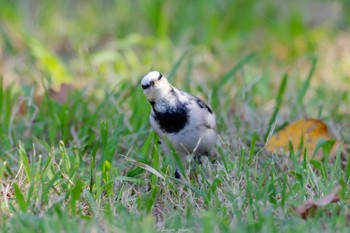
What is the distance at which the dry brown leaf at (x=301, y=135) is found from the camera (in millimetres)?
3371

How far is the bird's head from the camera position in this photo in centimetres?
289

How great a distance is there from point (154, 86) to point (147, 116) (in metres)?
0.77

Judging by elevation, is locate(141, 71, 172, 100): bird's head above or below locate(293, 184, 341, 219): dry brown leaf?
above

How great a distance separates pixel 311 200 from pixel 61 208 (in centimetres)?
87

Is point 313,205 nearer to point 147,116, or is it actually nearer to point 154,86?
point 154,86

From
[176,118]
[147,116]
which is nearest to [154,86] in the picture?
[176,118]

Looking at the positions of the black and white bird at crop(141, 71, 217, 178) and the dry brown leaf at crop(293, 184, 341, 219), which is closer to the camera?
the dry brown leaf at crop(293, 184, 341, 219)

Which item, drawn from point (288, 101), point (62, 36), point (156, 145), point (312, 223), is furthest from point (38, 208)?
point (62, 36)

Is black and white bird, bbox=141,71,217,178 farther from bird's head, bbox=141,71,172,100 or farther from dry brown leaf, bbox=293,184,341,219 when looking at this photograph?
dry brown leaf, bbox=293,184,341,219

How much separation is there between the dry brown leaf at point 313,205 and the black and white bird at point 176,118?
24.2 inches

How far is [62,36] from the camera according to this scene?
5656 millimetres

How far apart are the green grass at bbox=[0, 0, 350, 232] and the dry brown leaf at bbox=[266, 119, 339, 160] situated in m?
0.06

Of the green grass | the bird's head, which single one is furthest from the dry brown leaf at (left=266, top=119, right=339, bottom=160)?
the bird's head

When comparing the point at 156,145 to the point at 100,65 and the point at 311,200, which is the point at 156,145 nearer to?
the point at 311,200
